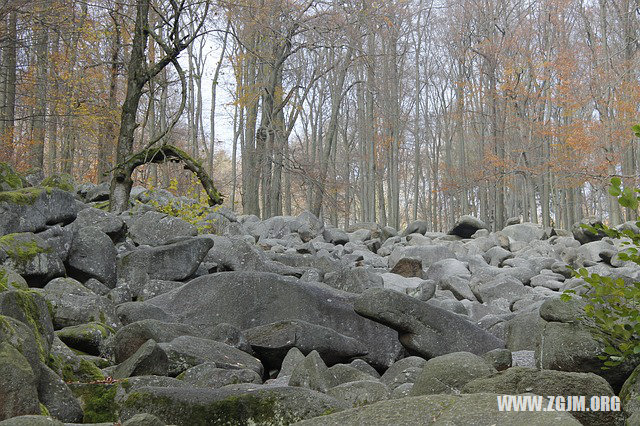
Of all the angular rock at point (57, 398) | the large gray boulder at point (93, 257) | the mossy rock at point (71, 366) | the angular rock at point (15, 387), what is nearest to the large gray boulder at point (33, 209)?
the large gray boulder at point (93, 257)

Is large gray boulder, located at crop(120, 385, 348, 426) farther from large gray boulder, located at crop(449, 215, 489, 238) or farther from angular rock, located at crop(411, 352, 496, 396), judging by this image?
large gray boulder, located at crop(449, 215, 489, 238)

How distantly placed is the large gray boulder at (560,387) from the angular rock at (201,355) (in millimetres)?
2150

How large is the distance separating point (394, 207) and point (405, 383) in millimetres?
23754

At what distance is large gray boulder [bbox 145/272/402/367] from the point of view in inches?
270

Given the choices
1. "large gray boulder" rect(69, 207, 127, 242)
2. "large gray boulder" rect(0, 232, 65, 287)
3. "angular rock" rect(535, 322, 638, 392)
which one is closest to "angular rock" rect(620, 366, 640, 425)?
"angular rock" rect(535, 322, 638, 392)

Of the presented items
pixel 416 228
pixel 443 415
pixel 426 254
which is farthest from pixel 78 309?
pixel 416 228

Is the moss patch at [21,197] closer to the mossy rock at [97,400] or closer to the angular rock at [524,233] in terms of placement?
the mossy rock at [97,400]

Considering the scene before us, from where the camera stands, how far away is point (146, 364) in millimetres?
4480

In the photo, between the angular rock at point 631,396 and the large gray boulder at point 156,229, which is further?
the large gray boulder at point 156,229

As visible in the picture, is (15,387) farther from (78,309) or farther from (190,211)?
(190,211)

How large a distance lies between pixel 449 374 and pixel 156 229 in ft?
21.7

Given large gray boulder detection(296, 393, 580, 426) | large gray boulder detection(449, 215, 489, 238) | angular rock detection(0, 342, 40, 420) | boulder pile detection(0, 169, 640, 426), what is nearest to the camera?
large gray boulder detection(296, 393, 580, 426)

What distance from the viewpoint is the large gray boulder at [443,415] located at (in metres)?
2.32

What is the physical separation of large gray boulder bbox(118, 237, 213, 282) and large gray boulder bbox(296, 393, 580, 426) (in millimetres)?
5835
